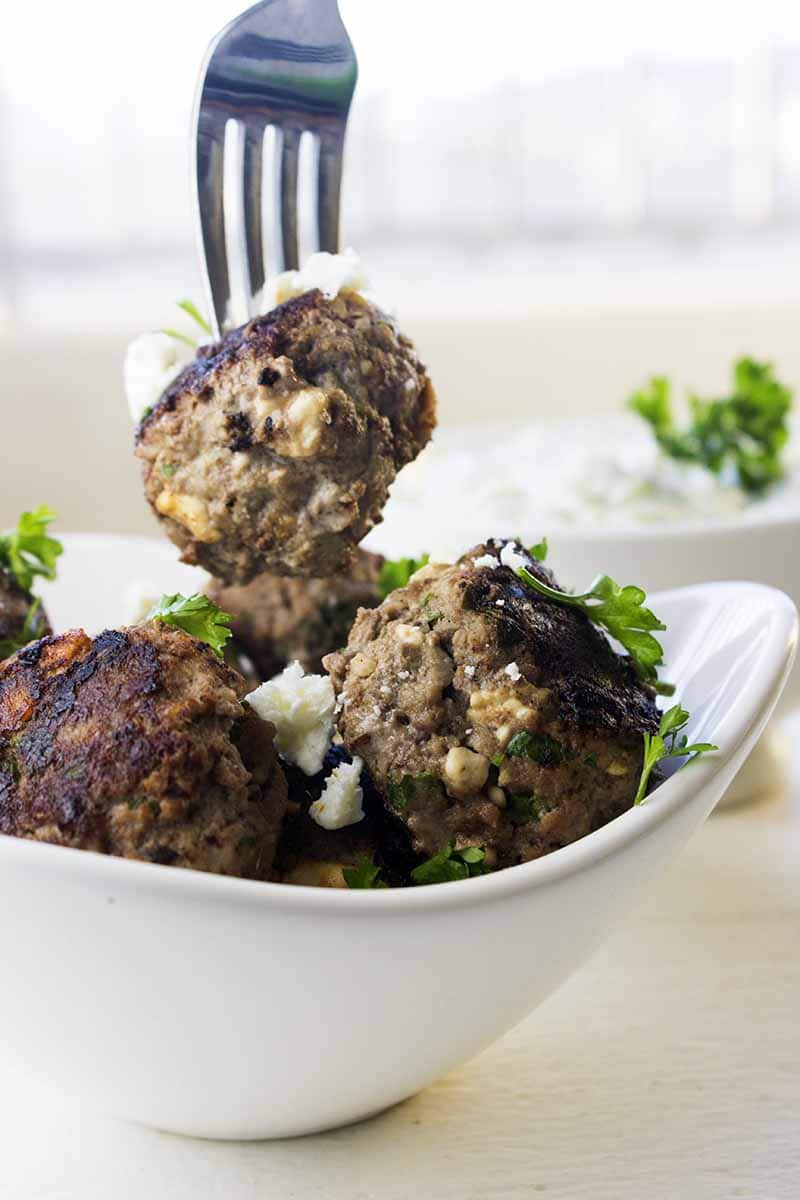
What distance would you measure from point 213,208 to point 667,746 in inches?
25.8

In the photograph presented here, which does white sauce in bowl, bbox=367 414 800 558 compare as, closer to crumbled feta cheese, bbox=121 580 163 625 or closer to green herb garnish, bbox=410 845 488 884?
crumbled feta cheese, bbox=121 580 163 625

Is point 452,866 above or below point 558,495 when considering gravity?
above

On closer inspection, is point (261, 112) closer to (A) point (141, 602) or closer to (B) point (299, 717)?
(A) point (141, 602)

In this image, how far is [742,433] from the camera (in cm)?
248

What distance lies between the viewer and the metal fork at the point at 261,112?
1351 mm

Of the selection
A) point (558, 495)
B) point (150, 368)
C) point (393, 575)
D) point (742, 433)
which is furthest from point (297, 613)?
point (742, 433)

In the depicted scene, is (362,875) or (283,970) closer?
(283,970)

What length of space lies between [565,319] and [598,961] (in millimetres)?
3237

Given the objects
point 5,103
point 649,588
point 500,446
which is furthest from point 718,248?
point 649,588

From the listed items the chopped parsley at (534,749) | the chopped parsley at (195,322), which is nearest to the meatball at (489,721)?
the chopped parsley at (534,749)

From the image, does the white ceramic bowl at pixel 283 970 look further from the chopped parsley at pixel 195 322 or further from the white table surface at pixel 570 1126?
the chopped parsley at pixel 195 322

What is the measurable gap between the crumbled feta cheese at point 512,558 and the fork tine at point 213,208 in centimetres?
39

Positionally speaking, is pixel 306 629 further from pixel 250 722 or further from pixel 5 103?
pixel 5 103

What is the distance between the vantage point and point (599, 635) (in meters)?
1.23
